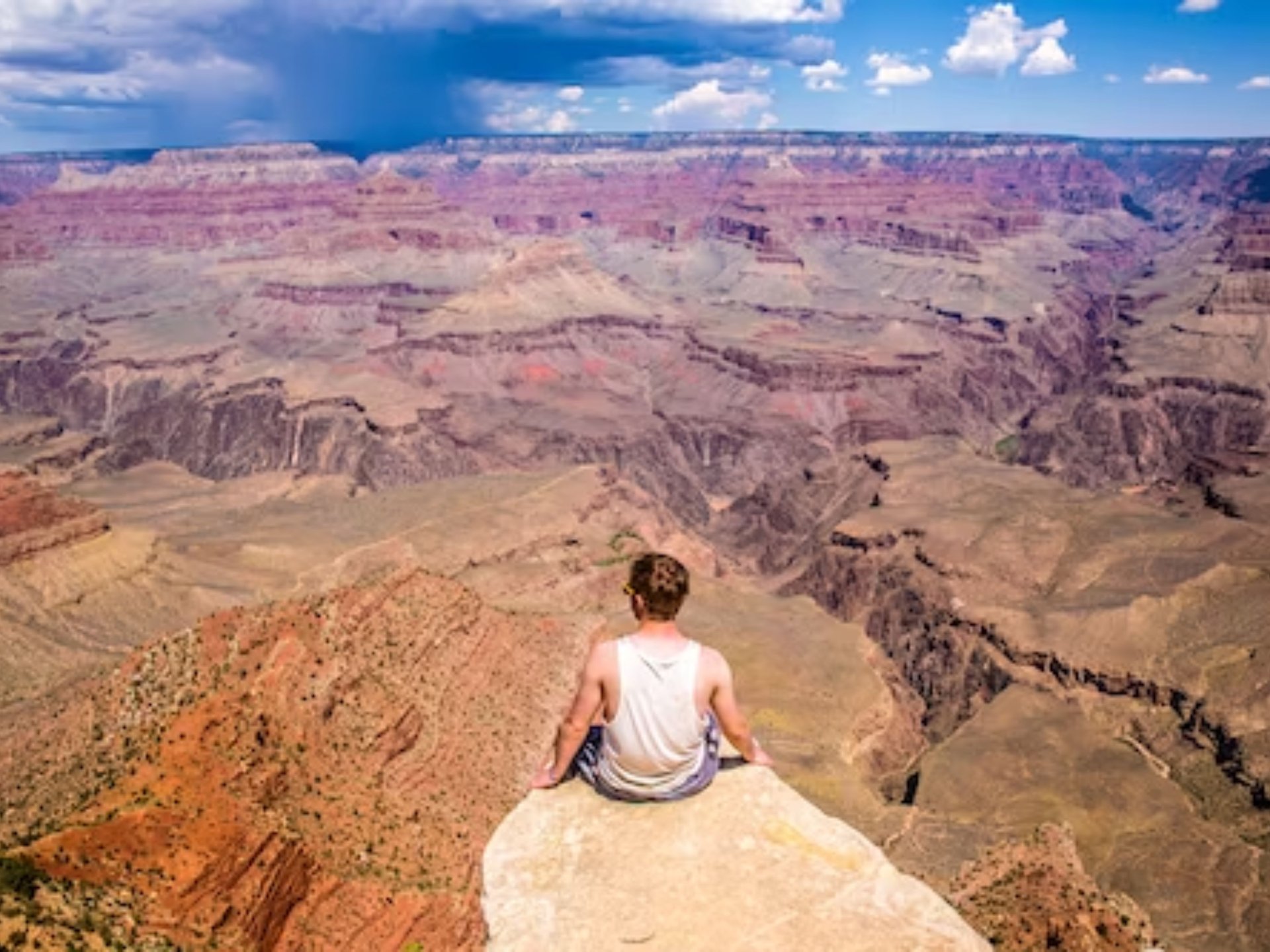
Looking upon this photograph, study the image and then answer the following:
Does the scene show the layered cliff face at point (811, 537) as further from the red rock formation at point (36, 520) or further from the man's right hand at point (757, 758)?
the man's right hand at point (757, 758)

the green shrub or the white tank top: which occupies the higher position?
the white tank top

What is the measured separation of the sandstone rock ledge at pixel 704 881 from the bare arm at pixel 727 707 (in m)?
0.87

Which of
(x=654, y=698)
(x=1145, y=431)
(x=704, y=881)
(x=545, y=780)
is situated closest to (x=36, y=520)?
(x=545, y=780)

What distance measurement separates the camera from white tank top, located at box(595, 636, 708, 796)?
12.9 meters

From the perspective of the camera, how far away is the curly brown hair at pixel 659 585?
12.9 meters

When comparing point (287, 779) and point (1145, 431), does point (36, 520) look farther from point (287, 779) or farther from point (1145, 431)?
point (1145, 431)

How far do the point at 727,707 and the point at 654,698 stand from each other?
3.40 feet

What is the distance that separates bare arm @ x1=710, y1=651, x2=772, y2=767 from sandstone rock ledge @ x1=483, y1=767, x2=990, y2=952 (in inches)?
34.1

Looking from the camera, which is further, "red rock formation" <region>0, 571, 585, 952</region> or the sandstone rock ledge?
"red rock formation" <region>0, 571, 585, 952</region>

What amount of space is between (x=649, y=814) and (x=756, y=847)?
4.88ft

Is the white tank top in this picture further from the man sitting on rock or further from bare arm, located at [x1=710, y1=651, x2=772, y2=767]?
bare arm, located at [x1=710, y1=651, x2=772, y2=767]

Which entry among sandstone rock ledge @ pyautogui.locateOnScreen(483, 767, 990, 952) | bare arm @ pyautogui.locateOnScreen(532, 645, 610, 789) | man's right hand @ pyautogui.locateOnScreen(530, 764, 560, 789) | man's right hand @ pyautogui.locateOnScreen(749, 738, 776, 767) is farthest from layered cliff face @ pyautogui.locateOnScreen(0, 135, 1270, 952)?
man's right hand @ pyautogui.locateOnScreen(749, 738, 776, 767)

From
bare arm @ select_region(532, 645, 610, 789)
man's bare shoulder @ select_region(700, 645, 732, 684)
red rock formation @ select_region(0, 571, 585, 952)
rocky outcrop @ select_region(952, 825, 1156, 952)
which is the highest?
man's bare shoulder @ select_region(700, 645, 732, 684)

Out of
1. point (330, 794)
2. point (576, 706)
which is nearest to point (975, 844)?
point (330, 794)
